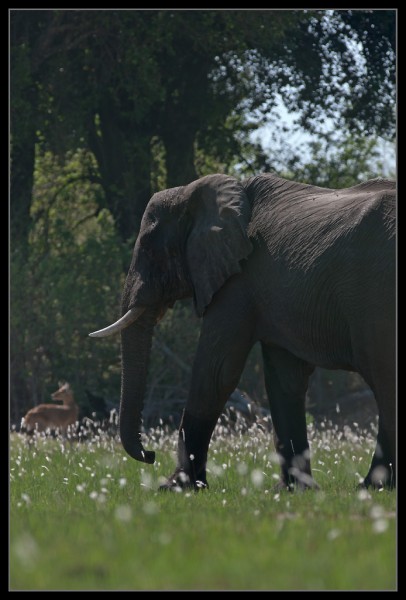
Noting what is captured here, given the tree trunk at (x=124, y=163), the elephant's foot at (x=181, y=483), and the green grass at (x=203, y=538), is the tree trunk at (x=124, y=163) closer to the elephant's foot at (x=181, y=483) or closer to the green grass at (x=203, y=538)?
the elephant's foot at (x=181, y=483)

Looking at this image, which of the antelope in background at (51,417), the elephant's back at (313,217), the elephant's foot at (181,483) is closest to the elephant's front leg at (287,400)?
the elephant's foot at (181,483)

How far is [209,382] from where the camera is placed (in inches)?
433

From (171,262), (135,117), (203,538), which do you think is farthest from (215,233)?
(135,117)

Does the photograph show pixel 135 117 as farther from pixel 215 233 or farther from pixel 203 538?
pixel 203 538

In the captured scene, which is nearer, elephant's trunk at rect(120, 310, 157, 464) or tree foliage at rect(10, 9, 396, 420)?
elephant's trunk at rect(120, 310, 157, 464)

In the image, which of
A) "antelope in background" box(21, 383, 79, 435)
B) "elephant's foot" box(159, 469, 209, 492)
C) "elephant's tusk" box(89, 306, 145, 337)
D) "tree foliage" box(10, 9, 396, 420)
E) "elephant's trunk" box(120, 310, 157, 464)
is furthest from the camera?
"tree foliage" box(10, 9, 396, 420)

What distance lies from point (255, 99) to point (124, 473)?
11.9m

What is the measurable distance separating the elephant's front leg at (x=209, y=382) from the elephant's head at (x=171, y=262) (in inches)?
11.1

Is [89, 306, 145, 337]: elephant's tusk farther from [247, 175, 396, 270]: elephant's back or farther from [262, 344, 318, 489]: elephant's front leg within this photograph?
[247, 175, 396, 270]: elephant's back

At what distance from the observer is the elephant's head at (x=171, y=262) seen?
11.1 m

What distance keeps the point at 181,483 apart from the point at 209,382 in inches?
35.7

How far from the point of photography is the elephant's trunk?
1125 centimetres

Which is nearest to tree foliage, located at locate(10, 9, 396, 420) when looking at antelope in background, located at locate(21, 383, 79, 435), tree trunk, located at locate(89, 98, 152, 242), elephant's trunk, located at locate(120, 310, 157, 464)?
tree trunk, located at locate(89, 98, 152, 242)
